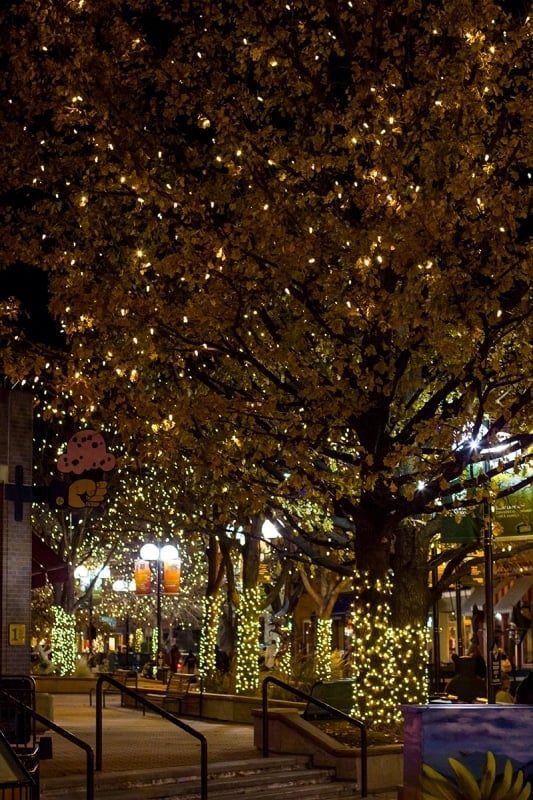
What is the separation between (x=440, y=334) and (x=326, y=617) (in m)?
23.6

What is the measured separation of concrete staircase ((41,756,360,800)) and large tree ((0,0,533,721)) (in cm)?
154

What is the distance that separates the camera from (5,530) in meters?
18.3

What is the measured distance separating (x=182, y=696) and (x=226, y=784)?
11182mm

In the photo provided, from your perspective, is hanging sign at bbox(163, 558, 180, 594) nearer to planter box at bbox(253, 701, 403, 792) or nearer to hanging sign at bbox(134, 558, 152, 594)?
hanging sign at bbox(134, 558, 152, 594)

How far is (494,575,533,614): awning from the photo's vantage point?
35.4 meters

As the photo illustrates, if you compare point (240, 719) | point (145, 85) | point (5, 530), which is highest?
point (145, 85)

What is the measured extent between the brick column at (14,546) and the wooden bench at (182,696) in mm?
7960

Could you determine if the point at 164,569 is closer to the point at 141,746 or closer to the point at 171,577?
the point at 171,577

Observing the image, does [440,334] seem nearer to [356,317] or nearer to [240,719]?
[356,317]

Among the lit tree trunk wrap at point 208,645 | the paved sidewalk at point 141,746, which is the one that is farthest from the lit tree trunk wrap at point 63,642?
the paved sidewalk at point 141,746

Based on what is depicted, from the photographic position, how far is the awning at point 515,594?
35.4 meters

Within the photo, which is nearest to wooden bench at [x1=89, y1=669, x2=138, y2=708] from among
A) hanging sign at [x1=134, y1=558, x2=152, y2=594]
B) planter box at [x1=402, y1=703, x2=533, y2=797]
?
hanging sign at [x1=134, y1=558, x2=152, y2=594]

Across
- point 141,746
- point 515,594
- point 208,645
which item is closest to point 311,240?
point 141,746

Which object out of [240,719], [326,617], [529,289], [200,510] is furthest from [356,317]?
[326,617]
